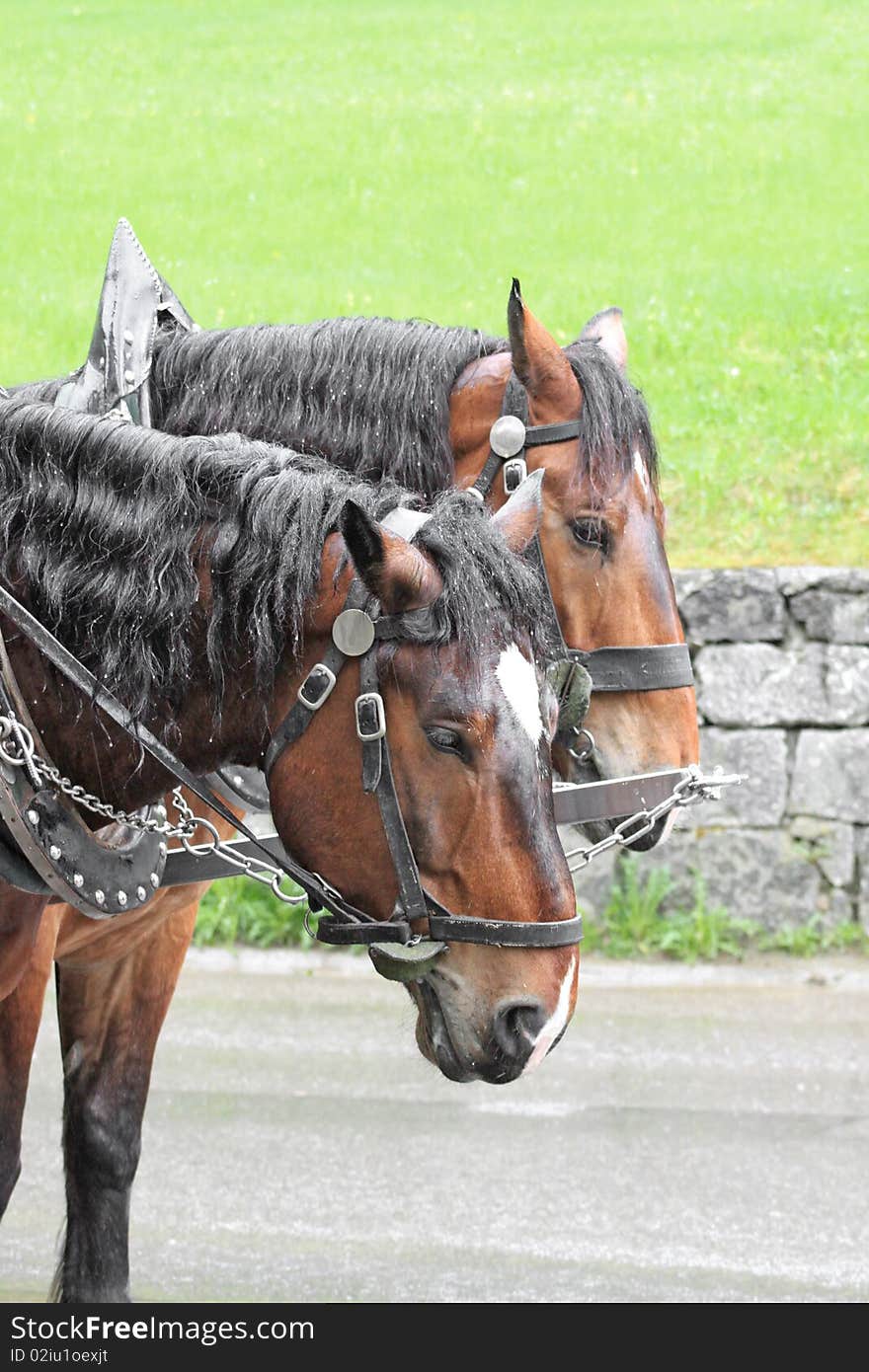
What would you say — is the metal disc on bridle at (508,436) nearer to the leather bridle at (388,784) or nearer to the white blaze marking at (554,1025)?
the leather bridle at (388,784)

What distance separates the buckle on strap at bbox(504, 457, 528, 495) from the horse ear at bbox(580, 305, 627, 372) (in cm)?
62

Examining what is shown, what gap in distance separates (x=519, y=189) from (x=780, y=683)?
244 inches

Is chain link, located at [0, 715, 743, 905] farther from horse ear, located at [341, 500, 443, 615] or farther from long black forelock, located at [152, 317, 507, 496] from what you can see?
long black forelock, located at [152, 317, 507, 496]

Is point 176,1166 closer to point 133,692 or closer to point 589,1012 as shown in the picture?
point 589,1012

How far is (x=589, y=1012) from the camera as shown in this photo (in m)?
5.94

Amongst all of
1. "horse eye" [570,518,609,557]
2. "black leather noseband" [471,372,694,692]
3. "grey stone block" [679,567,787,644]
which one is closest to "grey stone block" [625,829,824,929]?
"grey stone block" [679,567,787,644]

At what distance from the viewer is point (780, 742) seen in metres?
6.35

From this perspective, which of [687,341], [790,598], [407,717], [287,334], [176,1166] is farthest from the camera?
[687,341]

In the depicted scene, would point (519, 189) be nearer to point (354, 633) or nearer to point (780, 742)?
point (780, 742)

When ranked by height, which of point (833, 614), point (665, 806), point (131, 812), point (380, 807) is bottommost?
point (833, 614)

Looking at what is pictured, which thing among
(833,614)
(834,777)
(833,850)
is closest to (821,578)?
(833,614)

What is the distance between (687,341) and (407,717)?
711cm

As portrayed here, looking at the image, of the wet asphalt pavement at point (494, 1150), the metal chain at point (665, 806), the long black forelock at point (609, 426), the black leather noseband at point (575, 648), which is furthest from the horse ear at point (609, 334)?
the wet asphalt pavement at point (494, 1150)

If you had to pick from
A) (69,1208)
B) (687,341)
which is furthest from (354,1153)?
(687,341)
